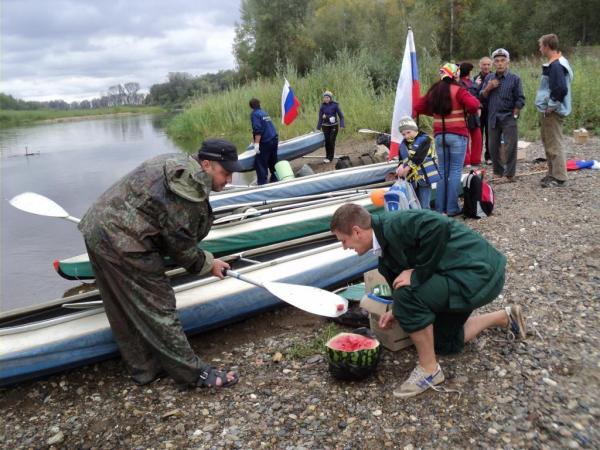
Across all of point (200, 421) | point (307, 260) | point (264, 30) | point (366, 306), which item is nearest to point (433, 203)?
point (307, 260)

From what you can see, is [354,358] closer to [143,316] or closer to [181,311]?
[143,316]

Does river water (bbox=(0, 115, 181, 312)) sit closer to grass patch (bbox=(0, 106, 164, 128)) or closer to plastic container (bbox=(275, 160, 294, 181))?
plastic container (bbox=(275, 160, 294, 181))

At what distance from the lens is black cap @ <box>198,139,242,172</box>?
10.5ft

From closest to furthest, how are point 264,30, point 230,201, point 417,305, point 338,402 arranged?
1. point 417,305
2. point 338,402
3. point 230,201
4. point 264,30

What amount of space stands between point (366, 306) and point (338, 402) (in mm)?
791

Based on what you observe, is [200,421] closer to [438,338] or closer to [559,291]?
[438,338]

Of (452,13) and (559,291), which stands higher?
(452,13)

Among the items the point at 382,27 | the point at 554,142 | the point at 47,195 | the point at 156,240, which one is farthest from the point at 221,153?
the point at 382,27

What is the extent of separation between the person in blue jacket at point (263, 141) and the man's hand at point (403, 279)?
7.69 metres

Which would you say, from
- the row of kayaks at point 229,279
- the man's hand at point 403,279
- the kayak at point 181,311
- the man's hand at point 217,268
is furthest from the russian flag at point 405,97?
the man's hand at point 403,279

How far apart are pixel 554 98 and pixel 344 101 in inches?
420

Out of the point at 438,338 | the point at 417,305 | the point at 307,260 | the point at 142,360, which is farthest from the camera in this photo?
the point at 307,260

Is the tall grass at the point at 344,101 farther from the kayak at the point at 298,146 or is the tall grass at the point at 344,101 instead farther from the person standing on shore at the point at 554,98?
the person standing on shore at the point at 554,98

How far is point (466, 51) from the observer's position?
3800 cm
